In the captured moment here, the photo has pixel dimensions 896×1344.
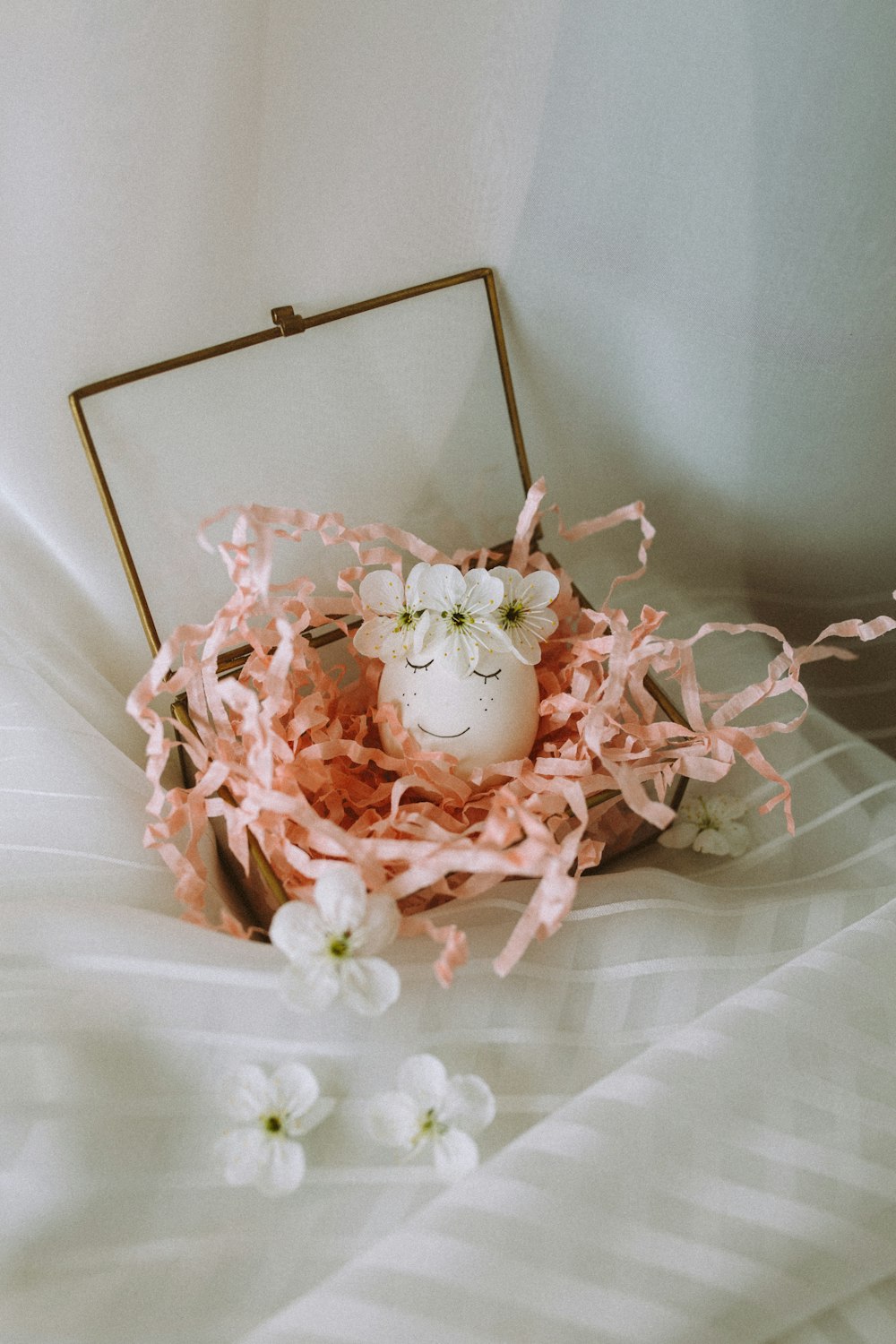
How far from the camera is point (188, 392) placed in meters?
0.69

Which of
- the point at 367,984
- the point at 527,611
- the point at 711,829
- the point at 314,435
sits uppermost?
the point at 314,435

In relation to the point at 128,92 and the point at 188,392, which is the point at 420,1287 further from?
the point at 128,92

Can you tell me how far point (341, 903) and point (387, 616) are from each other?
0.71ft

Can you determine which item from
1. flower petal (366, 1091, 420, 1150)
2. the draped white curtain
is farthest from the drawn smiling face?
flower petal (366, 1091, 420, 1150)

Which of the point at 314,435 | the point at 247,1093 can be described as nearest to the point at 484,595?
the point at 314,435

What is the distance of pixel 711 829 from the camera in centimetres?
74

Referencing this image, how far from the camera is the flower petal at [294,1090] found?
480 mm

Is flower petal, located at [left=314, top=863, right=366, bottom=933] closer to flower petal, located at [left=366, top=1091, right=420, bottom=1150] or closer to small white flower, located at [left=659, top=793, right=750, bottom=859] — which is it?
flower petal, located at [left=366, top=1091, right=420, bottom=1150]

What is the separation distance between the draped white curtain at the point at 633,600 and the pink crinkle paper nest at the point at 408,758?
0.18ft

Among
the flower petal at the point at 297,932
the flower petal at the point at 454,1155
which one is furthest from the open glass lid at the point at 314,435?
the flower petal at the point at 454,1155

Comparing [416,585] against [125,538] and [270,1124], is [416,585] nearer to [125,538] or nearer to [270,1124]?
[125,538]

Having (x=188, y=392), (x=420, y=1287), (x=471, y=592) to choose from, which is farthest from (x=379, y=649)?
(x=420, y=1287)

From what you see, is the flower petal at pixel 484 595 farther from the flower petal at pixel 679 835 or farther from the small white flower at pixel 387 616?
the flower petal at pixel 679 835

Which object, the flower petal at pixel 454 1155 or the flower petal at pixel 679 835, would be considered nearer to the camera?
the flower petal at pixel 454 1155
